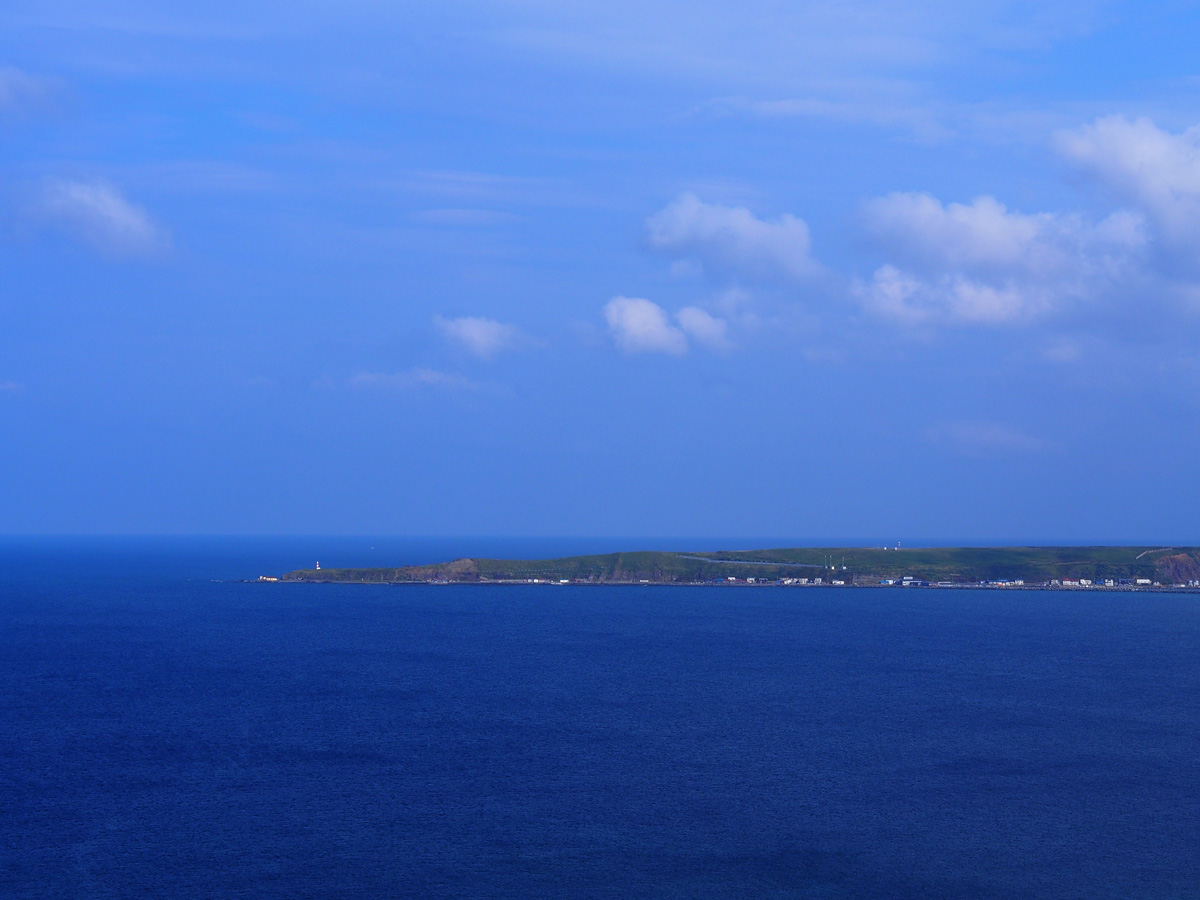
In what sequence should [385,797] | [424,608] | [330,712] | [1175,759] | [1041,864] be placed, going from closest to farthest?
[1041,864] < [385,797] < [1175,759] < [330,712] < [424,608]

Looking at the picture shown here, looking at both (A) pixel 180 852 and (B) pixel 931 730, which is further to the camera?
(B) pixel 931 730

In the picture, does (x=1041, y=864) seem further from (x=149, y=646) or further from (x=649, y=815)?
(x=149, y=646)

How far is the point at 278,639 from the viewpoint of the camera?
5340 inches

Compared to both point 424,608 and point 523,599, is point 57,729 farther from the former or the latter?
point 523,599

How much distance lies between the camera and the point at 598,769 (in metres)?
70.2

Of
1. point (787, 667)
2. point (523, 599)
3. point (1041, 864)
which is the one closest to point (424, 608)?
point (523, 599)

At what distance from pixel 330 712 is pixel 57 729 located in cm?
2066

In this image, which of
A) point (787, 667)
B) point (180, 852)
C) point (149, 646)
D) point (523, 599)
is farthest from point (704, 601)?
point (180, 852)

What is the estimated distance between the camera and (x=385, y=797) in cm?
6419

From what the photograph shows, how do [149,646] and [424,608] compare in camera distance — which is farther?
[424,608]

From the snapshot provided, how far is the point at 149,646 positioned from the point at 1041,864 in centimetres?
10699

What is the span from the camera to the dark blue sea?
53.2 m

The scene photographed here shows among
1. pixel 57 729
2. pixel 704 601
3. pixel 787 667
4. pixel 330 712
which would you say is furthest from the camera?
pixel 704 601

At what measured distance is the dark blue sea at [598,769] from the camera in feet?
174
